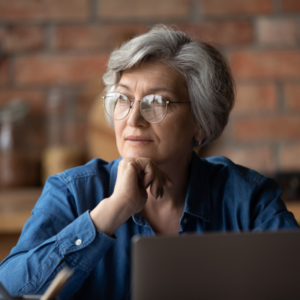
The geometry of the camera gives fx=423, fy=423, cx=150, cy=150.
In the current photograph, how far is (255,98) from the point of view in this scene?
87.6 inches

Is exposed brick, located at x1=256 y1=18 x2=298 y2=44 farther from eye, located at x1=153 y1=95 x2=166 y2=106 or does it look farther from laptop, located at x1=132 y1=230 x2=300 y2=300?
laptop, located at x1=132 y1=230 x2=300 y2=300

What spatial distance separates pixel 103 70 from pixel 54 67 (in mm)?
259

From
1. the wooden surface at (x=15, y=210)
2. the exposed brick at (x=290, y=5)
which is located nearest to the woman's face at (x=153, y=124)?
the wooden surface at (x=15, y=210)

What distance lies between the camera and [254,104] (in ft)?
7.30

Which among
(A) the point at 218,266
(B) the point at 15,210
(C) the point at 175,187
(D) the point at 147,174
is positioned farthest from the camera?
(B) the point at 15,210

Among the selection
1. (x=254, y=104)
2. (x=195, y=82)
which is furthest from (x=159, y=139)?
(x=254, y=104)

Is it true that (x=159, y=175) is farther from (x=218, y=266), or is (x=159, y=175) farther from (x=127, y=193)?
(x=218, y=266)

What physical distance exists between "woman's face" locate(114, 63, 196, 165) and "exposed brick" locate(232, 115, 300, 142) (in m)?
1.03

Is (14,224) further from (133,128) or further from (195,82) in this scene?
(195,82)

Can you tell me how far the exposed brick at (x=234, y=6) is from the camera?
219cm

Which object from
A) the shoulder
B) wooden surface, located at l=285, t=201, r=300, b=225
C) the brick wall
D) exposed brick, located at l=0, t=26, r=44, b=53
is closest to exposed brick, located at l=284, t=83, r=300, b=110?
the brick wall

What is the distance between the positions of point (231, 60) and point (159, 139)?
1.16 metres

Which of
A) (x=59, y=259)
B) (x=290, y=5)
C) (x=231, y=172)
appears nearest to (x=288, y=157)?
(x=290, y=5)

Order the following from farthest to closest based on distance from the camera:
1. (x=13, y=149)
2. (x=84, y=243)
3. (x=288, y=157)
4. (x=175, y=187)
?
(x=288, y=157)
(x=13, y=149)
(x=175, y=187)
(x=84, y=243)
